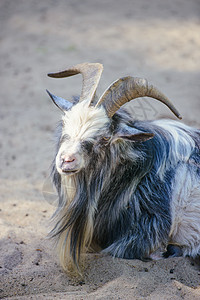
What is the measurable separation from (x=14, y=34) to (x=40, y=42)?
0.74 m

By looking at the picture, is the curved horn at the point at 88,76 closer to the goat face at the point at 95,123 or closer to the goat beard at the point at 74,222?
the goat face at the point at 95,123

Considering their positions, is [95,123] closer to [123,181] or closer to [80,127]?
[80,127]

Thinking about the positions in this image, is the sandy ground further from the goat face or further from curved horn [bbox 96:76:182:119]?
curved horn [bbox 96:76:182:119]

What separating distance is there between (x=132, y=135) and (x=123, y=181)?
52 cm

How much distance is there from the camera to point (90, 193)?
139 inches

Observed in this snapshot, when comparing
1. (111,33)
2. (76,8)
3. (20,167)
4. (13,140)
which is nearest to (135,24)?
(111,33)

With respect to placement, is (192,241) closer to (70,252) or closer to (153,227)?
(153,227)

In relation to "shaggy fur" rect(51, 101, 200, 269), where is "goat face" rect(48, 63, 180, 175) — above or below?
above

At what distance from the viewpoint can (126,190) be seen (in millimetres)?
3676

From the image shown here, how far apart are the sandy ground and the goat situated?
0.69 ft

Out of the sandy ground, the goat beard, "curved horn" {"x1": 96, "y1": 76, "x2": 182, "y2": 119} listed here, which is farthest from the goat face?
the sandy ground

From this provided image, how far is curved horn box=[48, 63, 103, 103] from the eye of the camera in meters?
3.55

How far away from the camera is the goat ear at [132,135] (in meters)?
3.33

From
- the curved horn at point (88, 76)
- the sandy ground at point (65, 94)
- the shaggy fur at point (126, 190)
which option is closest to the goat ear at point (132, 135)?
the shaggy fur at point (126, 190)
